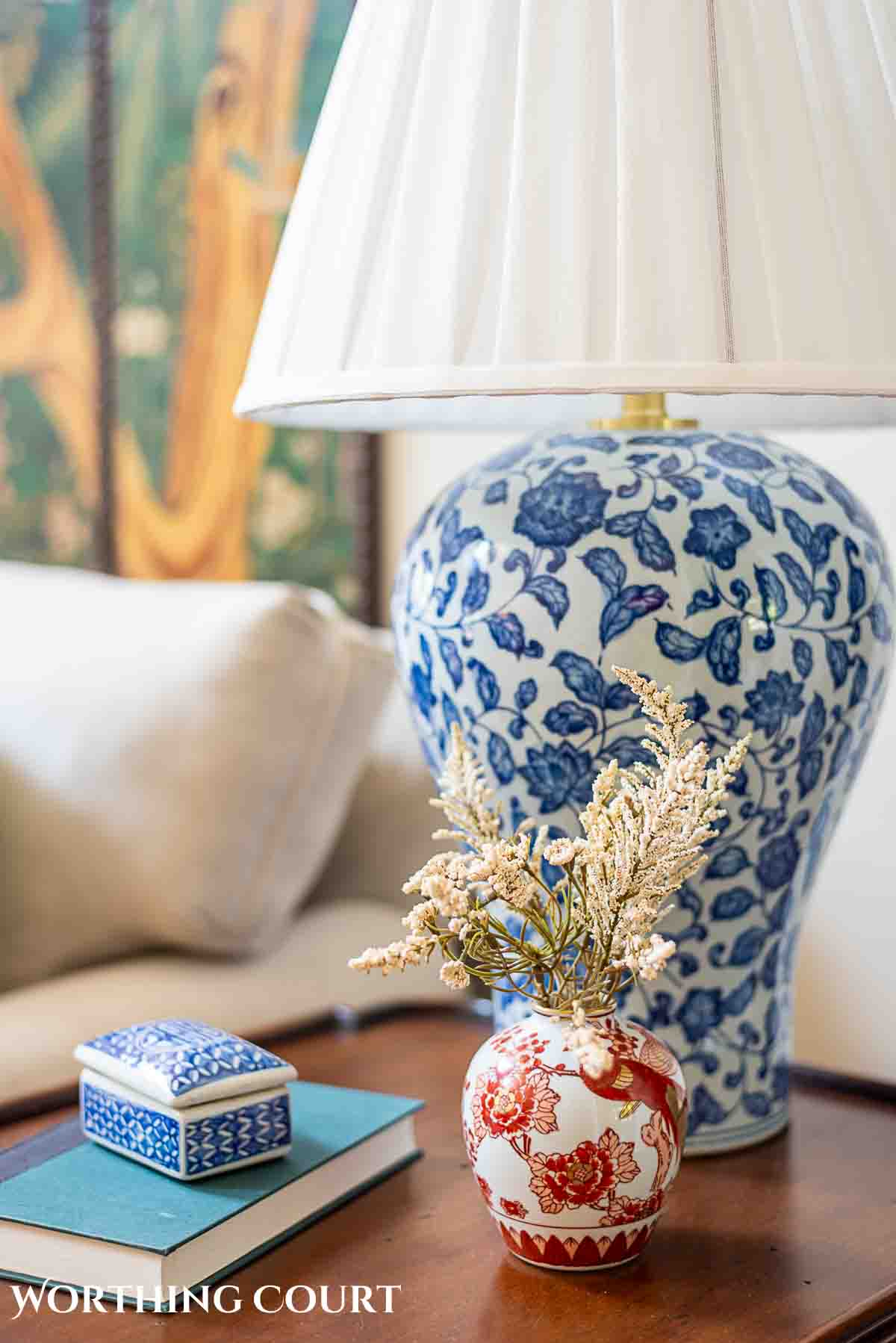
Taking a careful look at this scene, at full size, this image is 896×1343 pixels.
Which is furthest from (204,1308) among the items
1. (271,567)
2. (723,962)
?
(271,567)

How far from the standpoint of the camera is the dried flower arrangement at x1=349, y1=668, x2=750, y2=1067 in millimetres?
657

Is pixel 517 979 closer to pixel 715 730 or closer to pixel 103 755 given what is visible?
pixel 715 730

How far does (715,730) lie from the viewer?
Result: 0.80m

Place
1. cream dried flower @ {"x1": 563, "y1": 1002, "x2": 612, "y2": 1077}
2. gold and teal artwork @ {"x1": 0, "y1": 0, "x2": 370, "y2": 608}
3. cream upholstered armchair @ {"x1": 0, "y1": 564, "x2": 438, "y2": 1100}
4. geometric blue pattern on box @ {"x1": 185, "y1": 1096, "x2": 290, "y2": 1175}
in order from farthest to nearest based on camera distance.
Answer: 1. gold and teal artwork @ {"x1": 0, "y1": 0, "x2": 370, "y2": 608}
2. cream upholstered armchair @ {"x1": 0, "y1": 564, "x2": 438, "y2": 1100}
3. geometric blue pattern on box @ {"x1": 185, "y1": 1096, "x2": 290, "y2": 1175}
4. cream dried flower @ {"x1": 563, "y1": 1002, "x2": 612, "y2": 1077}

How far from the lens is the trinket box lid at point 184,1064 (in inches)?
29.4

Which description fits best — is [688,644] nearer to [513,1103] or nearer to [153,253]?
[513,1103]

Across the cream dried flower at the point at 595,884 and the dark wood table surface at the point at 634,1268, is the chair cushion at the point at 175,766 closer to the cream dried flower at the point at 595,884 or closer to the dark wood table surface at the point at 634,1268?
the dark wood table surface at the point at 634,1268

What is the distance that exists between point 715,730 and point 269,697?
0.52 meters

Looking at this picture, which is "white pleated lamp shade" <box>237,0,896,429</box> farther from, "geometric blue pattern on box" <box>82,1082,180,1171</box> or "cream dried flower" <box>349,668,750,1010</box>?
"geometric blue pattern on box" <box>82,1082,180,1171</box>

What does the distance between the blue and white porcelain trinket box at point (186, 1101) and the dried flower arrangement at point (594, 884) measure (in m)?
0.14

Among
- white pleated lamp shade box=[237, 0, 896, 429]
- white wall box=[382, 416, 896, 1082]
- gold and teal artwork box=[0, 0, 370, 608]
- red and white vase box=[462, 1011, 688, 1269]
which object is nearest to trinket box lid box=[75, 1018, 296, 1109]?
red and white vase box=[462, 1011, 688, 1269]

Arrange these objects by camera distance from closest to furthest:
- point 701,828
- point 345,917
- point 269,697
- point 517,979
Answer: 1. point 701,828
2. point 517,979
3. point 269,697
4. point 345,917

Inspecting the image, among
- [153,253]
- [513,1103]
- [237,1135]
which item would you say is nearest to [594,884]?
[513,1103]

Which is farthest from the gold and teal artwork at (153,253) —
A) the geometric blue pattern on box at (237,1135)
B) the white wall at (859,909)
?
the geometric blue pattern on box at (237,1135)
